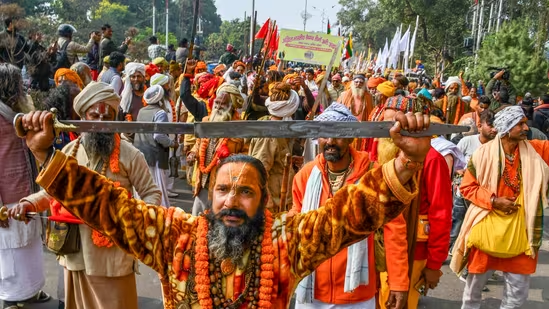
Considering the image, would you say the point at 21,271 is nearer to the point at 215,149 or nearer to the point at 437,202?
the point at 215,149

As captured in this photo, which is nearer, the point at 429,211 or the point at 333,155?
the point at 333,155

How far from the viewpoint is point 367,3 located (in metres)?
68.7

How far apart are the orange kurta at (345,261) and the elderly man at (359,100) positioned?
649cm

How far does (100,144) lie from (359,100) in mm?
7080

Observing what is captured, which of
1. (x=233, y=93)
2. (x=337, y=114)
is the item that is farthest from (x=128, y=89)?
(x=337, y=114)

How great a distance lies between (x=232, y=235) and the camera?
7.69ft

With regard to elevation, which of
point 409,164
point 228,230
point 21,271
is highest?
point 409,164

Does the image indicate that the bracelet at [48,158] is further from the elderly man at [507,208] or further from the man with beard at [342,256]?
the elderly man at [507,208]

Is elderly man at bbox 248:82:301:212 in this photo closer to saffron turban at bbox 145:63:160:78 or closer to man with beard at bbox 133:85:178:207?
man with beard at bbox 133:85:178:207

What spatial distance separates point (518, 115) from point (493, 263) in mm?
1258

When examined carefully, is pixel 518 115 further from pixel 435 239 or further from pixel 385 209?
pixel 385 209

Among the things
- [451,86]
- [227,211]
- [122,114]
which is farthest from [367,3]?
[227,211]

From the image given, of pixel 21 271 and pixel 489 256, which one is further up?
pixel 489 256

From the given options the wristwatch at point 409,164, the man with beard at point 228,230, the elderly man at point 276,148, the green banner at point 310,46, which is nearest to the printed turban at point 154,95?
the elderly man at point 276,148
